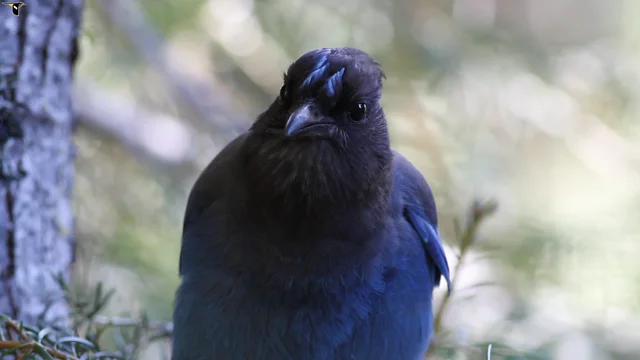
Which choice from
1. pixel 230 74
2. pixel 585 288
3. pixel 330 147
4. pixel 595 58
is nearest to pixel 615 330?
pixel 585 288

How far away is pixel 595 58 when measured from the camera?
3547mm

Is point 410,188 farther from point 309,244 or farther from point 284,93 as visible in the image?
point 284,93

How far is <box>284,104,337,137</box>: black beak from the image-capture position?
168cm

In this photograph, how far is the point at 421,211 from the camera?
2.23 m

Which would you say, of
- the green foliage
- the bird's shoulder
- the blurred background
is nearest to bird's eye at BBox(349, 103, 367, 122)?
the bird's shoulder

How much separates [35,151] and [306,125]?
838 millimetres

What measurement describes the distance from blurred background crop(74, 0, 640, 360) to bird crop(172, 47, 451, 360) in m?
0.95

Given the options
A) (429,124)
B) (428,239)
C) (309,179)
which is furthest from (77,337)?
(429,124)

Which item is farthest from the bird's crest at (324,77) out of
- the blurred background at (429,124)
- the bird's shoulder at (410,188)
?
the blurred background at (429,124)

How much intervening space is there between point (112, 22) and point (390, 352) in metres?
2.12

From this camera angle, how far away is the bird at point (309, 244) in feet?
5.85

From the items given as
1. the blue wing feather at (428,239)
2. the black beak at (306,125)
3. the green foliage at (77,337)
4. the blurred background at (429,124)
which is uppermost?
the blurred background at (429,124)

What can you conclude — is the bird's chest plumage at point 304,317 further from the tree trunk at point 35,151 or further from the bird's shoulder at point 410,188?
the tree trunk at point 35,151

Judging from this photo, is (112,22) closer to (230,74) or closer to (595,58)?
(230,74)
